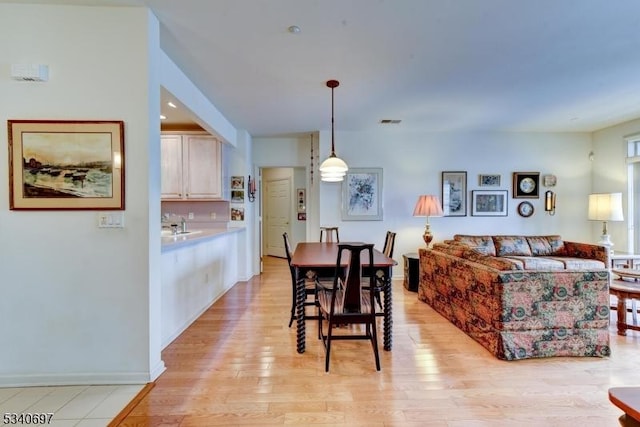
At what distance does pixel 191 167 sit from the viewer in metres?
4.84

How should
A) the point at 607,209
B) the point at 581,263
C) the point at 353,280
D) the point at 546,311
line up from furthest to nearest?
the point at 607,209 → the point at 581,263 → the point at 546,311 → the point at 353,280

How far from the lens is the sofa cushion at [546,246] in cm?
468

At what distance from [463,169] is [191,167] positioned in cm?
464

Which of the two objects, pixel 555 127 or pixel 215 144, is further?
pixel 555 127

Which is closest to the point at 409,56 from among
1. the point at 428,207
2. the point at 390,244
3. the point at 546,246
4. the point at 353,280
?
the point at 390,244

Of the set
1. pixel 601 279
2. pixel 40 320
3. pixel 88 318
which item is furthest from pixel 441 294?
pixel 40 320

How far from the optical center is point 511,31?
2375 millimetres

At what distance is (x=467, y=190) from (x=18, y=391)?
19.6 feet

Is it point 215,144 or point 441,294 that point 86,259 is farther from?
point 441,294

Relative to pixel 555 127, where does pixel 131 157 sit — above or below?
below

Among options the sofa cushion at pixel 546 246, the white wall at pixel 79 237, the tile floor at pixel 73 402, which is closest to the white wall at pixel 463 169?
the sofa cushion at pixel 546 246

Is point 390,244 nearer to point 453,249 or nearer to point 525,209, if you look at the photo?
point 453,249

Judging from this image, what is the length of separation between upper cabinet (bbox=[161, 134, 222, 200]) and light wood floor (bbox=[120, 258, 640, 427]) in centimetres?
246

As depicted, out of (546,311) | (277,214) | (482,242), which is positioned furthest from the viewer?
(277,214)
